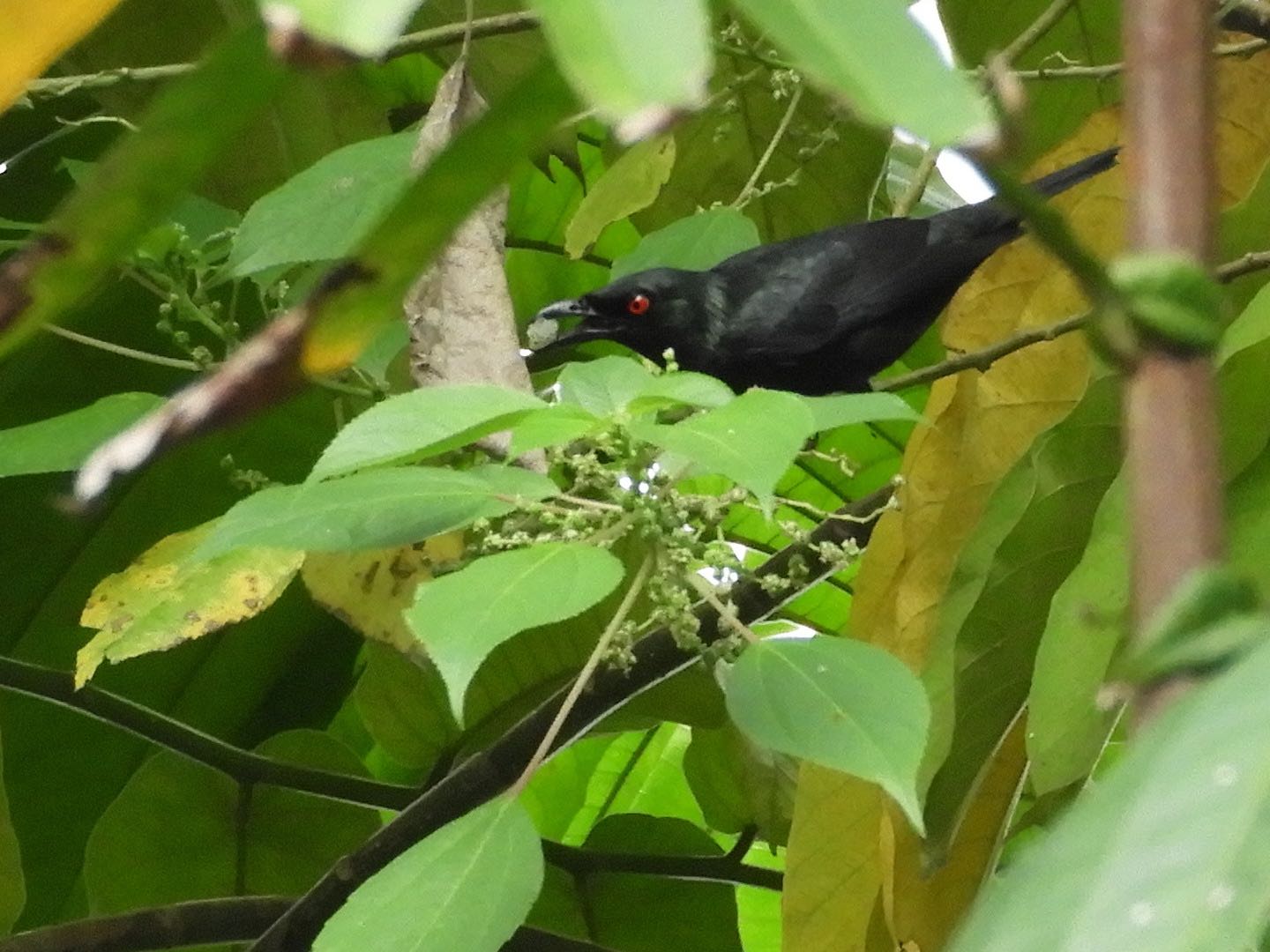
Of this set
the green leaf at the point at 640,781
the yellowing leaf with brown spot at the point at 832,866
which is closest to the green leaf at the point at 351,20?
the yellowing leaf with brown spot at the point at 832,866

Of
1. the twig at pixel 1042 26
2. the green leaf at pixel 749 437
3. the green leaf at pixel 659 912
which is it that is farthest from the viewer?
the green leaf at pixel 659 912

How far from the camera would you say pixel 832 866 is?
104 centimetres

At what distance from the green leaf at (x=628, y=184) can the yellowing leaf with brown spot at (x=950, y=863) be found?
0.52 meters

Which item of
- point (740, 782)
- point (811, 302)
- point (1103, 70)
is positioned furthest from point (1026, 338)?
point (811, 302)

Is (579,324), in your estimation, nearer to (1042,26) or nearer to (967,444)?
(1042,26)

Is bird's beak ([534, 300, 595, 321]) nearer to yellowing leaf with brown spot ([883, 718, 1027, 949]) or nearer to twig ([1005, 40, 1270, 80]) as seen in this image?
twig ([1005, 40, 1270, 80])

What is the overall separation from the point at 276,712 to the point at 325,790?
0.29m

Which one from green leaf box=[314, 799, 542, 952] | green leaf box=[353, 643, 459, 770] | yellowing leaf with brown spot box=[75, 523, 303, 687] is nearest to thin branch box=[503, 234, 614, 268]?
green leaf box=[353, 643, 459, 770]

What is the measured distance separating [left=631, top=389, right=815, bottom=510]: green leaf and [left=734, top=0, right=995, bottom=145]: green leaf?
1.26 feet

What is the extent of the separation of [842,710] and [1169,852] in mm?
469

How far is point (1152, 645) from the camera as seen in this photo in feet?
0.60

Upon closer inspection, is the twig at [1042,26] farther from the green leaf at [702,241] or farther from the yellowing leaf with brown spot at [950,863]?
the yellowing leaf with brown spot at [950,863]

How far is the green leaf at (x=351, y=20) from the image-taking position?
0.16 meters

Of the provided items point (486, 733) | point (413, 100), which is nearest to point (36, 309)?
point (486, 733)
